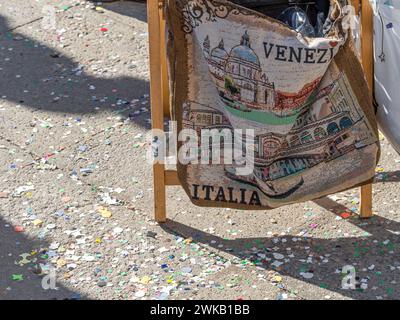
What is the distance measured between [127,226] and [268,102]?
0.88m

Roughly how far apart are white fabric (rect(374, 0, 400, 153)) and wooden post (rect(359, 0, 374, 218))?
0.18ft

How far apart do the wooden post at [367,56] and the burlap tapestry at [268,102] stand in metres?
0.12

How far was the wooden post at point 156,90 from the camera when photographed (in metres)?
3.96

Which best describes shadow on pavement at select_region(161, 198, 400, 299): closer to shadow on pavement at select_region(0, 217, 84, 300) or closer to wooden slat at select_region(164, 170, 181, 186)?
wooden slat at select_region(164, 170, 181, 186)

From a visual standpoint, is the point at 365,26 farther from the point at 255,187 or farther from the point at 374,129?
the point at 255,187

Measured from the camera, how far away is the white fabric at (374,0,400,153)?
13.3 ft

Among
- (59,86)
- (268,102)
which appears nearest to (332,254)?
(268,102)

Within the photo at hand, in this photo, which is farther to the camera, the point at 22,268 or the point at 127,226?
the point at 127,226

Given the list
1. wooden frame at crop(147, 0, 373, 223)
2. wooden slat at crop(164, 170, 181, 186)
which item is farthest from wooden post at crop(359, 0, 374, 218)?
wooden slat at crop(164, 170, 181, 186)

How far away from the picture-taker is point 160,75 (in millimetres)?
4051

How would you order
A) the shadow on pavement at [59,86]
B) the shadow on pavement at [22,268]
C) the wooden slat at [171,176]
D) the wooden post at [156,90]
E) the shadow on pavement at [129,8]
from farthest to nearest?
the shadow on pavement at [129,8], the shadow on pavement at [59,86], the wooden slat at [171,176], the wooden post at [156,90], the shadow on pavement at [22,268]

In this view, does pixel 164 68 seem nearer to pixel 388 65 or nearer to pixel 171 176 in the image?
pixel 171 176

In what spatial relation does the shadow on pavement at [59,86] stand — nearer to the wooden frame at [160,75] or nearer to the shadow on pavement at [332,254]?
the wooden frame at [160,75]

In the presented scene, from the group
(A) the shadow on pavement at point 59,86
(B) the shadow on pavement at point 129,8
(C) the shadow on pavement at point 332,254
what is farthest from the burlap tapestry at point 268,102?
(B) the shadow on pavement at point 129,8
